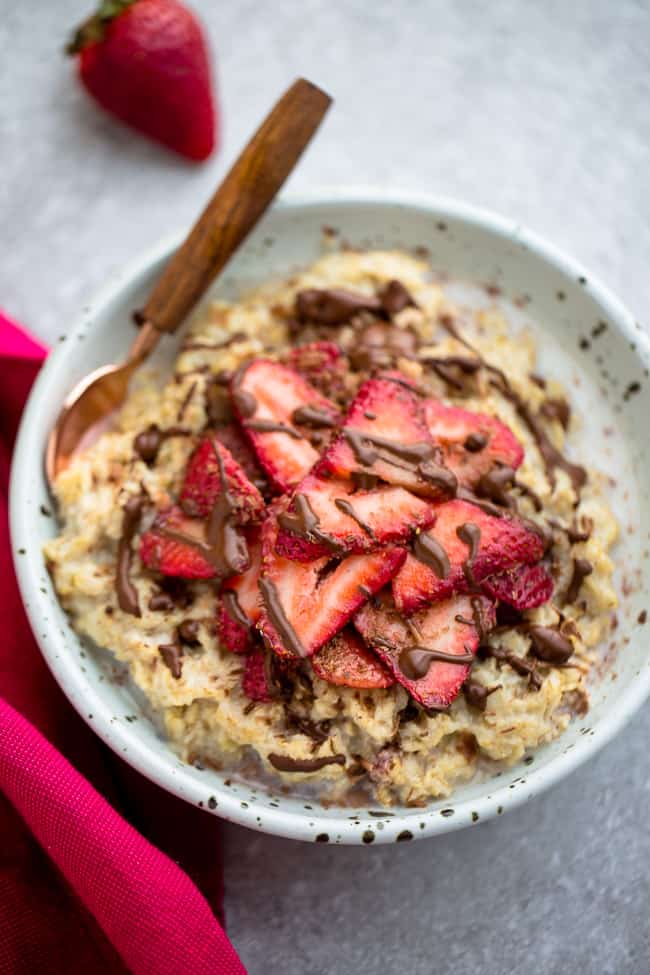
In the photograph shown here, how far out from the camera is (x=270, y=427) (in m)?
1.98

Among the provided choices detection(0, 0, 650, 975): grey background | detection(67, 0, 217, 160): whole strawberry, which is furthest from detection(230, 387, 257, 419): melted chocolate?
detection(67, 0, 217, 160): whole strawberry

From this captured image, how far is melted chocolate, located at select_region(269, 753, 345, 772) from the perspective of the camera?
6.06 feet

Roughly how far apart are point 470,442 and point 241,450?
47 cm

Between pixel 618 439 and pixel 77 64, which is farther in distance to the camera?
pixel 77 64

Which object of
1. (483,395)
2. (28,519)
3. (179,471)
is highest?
(483,395)

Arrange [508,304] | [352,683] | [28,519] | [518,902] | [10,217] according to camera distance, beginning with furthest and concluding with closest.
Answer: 1. [10,217]
2. [508,304]
3. [518,902]
4. [28,519]
5. [352,683]

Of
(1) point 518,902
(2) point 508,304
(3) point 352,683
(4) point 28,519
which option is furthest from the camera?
(2) point 508,304

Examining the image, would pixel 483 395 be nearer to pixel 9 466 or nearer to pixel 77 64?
pixel 9 466

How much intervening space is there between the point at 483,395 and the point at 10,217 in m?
1.44

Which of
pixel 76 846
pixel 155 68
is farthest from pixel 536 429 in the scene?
pixel 155 68

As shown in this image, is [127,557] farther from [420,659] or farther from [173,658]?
[420,659]

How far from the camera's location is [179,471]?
6.74 ft

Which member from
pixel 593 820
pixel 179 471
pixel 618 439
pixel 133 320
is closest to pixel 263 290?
pixel 133 320

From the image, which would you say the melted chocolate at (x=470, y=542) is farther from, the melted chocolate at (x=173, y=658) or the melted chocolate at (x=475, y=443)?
the melted chocolate at (x=173, y=658)
